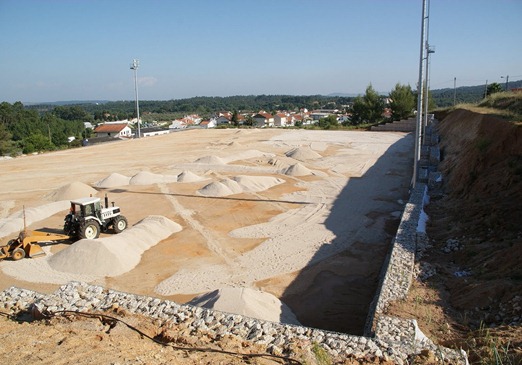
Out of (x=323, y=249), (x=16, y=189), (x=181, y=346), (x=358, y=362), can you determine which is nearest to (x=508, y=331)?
(x=358, y=362)

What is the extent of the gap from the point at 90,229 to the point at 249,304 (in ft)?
27.3

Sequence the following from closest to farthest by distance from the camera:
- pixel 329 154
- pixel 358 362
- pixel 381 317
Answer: pixel 358 362 → pixel 381 317 → pixel 329 154

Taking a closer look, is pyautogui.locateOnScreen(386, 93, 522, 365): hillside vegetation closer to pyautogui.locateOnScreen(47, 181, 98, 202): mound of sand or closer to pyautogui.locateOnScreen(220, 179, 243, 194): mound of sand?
pyautogui.locateOnScreen(220, 179, 243, 194): mound of sand

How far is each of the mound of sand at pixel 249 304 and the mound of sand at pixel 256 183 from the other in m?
13.5

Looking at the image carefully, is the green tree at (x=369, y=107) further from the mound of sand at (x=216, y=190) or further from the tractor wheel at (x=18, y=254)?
the tractor wheel at (x=18, y=254)

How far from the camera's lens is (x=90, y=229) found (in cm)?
1535

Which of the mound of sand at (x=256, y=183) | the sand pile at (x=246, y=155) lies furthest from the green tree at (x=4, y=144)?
the mound of sand at (x=256, y=183)

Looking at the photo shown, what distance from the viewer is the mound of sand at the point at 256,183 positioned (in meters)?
24.2

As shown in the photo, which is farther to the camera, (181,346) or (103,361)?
(181,346)

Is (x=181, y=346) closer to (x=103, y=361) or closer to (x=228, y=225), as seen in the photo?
(x=103, y=361)

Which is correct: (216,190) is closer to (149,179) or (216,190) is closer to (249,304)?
(149,179)

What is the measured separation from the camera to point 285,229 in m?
17.3

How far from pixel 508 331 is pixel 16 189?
89.0ft

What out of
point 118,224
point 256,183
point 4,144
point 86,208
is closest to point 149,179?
point 256,183
